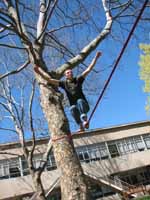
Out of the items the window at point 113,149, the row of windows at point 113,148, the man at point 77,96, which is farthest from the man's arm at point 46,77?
the window at point 113,149

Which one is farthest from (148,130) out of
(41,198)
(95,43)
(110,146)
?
(95,43)

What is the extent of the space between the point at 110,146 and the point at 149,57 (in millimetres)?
10171

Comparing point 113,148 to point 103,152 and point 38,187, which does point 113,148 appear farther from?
point 38,187

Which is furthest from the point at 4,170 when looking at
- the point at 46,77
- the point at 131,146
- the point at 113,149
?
the point at 46,77

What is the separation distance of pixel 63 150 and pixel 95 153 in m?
24.3

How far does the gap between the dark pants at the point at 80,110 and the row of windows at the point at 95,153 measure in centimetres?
2112

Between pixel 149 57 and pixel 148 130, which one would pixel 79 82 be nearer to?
pixel 149 57

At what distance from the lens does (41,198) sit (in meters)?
13.8

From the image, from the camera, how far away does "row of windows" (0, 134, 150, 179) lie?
27.0 metres

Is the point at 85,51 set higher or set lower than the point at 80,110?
higher

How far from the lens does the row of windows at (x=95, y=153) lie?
27.0 meters

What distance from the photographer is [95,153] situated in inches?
1172

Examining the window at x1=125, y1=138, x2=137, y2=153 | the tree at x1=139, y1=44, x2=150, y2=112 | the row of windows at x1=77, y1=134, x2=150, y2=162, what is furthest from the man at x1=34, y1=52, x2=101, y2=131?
the window at x1=125, y1=138, x2=137, y2=153

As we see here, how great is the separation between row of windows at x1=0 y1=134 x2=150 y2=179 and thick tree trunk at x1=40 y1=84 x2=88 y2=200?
21.5 metres
